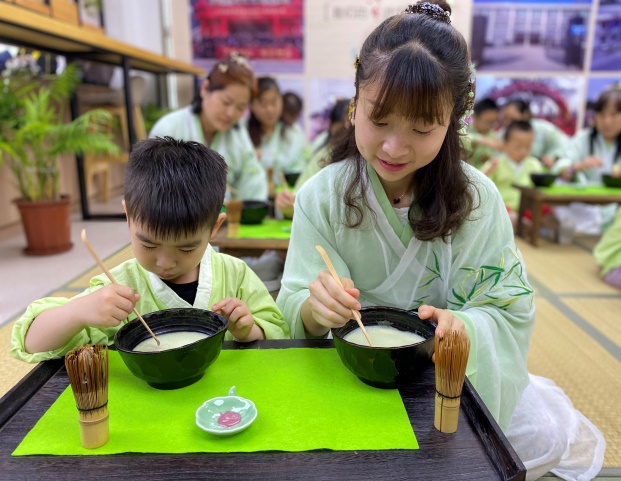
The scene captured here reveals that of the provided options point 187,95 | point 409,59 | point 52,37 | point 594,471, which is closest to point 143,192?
point 409,59

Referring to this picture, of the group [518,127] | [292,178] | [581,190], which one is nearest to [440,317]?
[292,178]

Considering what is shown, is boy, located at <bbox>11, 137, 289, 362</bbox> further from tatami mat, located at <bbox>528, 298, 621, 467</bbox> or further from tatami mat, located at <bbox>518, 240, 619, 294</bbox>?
tatami mat, located at <bbox>518, 240, 619, 294</bbox>

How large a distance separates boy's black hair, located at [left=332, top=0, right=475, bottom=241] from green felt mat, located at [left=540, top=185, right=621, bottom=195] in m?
3.17

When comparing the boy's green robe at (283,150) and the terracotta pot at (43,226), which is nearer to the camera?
the terracotta pot at (43,226)

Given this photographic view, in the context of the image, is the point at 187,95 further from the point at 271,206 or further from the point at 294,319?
the point at 294,319

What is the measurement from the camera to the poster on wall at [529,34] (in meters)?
6.58

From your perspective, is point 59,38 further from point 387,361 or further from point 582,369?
point 582,369

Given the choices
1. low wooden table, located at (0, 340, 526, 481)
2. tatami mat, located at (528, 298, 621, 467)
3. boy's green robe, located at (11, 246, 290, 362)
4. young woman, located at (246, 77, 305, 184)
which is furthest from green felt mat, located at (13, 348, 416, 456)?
young woman, located at (246, 77, 305, 184)

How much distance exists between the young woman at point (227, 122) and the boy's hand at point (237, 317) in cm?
167

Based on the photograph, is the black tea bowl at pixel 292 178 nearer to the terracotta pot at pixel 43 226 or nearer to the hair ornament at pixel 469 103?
the terracotta pot at pixel 43 226

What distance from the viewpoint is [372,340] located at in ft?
3.30

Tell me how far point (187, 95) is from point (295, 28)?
178 centimetres

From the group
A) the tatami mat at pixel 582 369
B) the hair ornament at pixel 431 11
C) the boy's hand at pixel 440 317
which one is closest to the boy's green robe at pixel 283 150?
the tatami mat at pixel 582 369

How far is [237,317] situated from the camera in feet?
3.52
